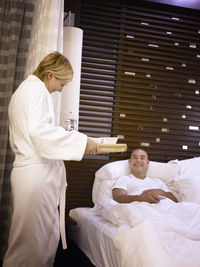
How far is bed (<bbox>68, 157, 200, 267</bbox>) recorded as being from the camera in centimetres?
168

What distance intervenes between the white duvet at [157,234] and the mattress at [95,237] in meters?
0.10

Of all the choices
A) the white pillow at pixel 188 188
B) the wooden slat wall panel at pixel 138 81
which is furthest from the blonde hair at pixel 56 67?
the white pillow at pixel 188 188

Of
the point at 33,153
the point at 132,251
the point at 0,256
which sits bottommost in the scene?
the point at 0,256

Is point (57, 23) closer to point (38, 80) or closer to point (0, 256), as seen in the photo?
point (38, 80)

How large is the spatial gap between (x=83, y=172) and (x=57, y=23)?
165cm

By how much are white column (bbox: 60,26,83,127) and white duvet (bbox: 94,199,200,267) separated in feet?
2.88

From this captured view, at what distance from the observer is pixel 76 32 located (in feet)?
9.81

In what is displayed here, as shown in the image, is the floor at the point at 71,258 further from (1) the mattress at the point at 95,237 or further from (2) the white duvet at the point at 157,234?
(2) the white duvet at the point at 157,234

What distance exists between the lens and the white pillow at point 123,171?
328 cm

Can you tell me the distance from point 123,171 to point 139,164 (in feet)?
0.61

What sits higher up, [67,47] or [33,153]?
[67,47]

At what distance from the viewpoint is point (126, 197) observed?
9.36 feet

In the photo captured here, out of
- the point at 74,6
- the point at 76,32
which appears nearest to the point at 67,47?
the point at 76,32

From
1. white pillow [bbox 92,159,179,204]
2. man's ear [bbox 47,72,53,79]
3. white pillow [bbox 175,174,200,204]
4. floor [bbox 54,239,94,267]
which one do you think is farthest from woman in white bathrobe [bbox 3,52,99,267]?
white pillow [bbox 175,174,200,204]
